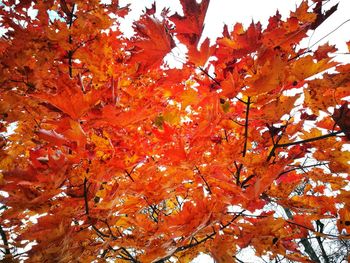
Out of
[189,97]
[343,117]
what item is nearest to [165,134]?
[189,97]

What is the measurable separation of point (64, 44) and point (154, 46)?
2.97 feet

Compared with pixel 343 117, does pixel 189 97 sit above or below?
above

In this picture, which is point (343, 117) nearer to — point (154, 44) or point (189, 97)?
point (189, 97)

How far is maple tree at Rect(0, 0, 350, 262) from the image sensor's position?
1186 mm

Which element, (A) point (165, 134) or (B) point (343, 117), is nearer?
(B) point (343, 117)

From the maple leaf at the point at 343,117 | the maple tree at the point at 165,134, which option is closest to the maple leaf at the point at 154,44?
the maple tree at the point at 165,134

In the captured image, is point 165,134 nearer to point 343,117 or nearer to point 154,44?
point 154,44

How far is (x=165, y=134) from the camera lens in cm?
171

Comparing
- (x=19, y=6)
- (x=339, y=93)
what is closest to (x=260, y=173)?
(x=339, y=93)

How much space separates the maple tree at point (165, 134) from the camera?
1.19 m

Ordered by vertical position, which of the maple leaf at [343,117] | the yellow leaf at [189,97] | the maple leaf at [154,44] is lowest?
the maple leaf at [343,117]

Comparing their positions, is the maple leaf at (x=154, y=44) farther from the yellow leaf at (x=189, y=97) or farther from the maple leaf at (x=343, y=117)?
the maple leaf at (x=343, y=117)

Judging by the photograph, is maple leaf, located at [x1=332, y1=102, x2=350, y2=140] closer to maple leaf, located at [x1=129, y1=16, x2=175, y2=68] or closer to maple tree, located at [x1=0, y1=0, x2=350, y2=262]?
maple tree, located at [x1=0, y1=0, x2=350, y2=262]

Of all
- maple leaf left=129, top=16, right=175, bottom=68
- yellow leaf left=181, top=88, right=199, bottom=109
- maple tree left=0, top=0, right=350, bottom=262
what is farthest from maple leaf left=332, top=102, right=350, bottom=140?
maple leaf left=129, top=16, right=175, bottom=68
